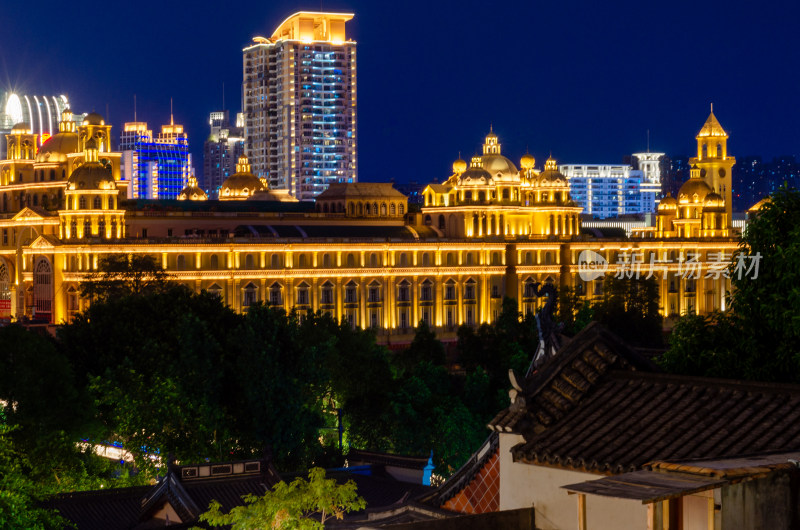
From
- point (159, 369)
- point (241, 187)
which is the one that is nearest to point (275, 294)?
point (241, 187)

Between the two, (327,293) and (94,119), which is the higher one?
(94,119)

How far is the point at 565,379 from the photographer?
65.2 feet

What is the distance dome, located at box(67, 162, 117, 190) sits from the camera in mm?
116312

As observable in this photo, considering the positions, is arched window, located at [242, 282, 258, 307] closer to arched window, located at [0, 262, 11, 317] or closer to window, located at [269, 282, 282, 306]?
window, located at [269, 282, 282, 306]

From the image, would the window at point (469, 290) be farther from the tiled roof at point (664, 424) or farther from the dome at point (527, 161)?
the tiled roof at point (664, 424)

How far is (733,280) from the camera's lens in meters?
26.7

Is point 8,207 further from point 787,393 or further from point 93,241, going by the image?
point 787,393

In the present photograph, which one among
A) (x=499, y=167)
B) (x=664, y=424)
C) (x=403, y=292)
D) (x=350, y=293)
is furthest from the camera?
(x=499, y=167)

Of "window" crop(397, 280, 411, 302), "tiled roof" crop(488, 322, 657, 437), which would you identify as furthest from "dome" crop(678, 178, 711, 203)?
"tiled roof" crop(488, 322, 657, 437)

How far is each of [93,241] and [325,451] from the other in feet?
187

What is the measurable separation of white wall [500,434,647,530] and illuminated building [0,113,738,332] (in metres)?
97.1

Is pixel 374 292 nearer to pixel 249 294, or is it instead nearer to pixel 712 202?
pixel 249 294

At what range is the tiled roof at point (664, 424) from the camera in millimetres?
17531

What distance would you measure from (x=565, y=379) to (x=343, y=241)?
11470 cm
